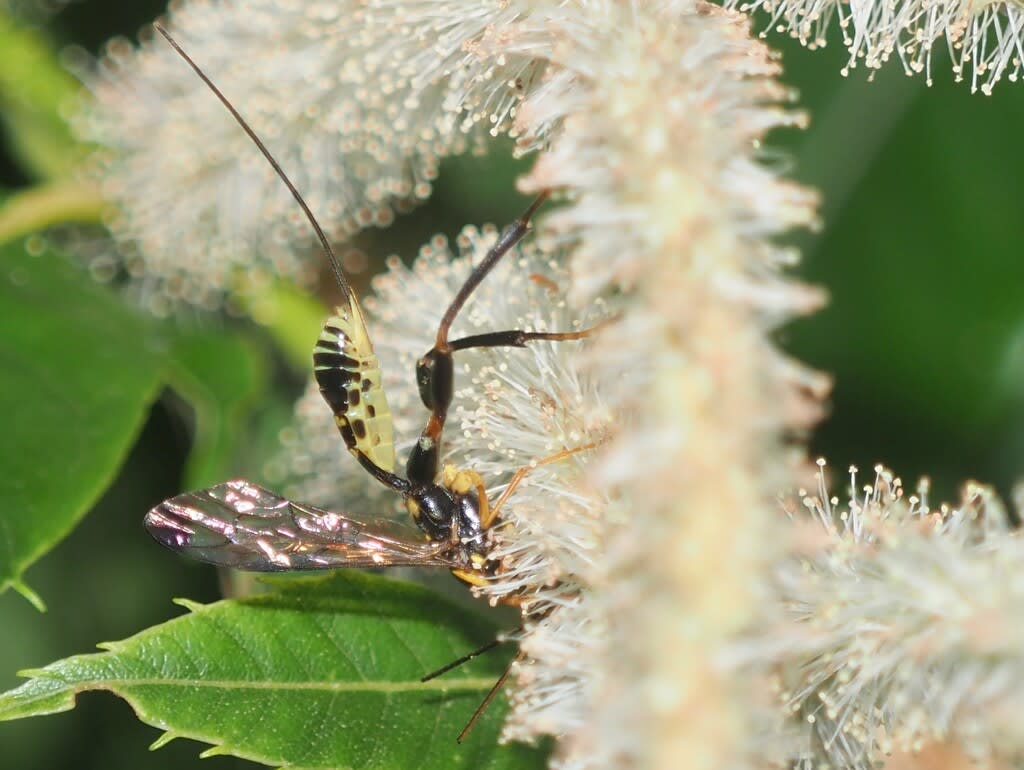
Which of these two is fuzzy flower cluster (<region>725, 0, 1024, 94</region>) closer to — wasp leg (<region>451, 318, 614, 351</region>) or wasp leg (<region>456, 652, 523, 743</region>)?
wasp leg (<region>451, 318, 614, 351</region>)

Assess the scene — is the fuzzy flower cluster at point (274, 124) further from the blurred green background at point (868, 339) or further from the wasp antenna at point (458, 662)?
the wasp antenna at point (458, 662)

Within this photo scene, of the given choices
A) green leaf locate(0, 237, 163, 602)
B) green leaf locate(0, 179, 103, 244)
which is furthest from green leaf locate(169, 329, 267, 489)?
green leaf locate(0, 179, 103, 244)

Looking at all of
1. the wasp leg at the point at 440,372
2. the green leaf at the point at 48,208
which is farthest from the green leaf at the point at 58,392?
the wasp leg at the point at 440,372

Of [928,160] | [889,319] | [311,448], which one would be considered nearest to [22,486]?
[311,448]

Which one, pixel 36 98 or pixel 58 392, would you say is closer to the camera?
pixel 58 392

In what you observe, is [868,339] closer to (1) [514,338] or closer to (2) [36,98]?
(1) [514,338]

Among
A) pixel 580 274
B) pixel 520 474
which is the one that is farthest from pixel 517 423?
pixel 580 274
